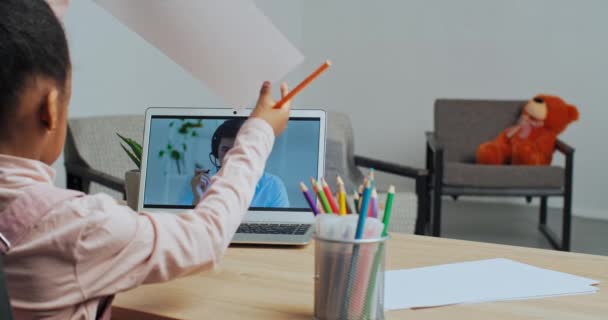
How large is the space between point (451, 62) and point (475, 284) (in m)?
4.07

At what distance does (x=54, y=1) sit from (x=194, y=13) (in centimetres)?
32

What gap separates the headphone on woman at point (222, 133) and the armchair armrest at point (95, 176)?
94 cm

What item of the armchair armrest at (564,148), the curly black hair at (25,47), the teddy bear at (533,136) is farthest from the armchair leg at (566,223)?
the curly black hair at (25,47)

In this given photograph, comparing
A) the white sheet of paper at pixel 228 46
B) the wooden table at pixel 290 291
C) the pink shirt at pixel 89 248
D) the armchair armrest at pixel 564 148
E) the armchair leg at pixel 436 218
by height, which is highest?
the white sheet of paper at pixel 228 46

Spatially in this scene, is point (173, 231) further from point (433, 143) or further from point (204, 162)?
point (433, 143)

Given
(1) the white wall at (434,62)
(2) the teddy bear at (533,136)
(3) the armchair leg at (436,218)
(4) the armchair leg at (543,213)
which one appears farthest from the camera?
(1) the white wall at (434,62)

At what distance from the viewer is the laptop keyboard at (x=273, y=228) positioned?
123 cm

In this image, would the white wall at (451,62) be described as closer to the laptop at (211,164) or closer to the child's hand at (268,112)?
the laptop at (211,164)

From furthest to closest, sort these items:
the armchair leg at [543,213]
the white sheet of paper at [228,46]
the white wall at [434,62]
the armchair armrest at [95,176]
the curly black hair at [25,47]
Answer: the white wall at [434,62]
the armchair leg at [543,213]
the armchair armrest at [95,176]
the white sheet of paper at [228,46]
the curly black hair at [25,47]

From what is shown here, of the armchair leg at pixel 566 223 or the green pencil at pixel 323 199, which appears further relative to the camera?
the armchair leg at pixel 566 223

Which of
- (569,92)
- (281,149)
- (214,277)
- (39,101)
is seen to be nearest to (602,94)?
(569,92)

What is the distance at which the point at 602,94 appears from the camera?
14.7ft

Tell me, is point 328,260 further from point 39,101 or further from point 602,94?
point 602,94

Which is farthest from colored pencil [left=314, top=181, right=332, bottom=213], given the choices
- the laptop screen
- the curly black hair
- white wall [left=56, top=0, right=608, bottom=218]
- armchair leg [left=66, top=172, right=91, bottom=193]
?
white wall [left=56, top=0, right=608, bottom=218]
